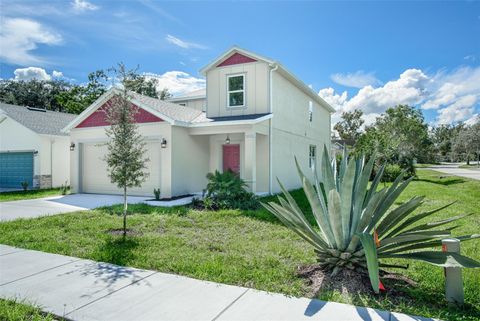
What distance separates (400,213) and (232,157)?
11.1m

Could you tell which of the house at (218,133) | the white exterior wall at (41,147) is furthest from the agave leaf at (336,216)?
the white exterior wall at (41,147)

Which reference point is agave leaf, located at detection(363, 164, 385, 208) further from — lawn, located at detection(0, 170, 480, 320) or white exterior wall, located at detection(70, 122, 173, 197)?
white exterior wall, located at detection(70, 122, 173, 197)

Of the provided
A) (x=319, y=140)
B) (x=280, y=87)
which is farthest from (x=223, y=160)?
(x=319, y=140)

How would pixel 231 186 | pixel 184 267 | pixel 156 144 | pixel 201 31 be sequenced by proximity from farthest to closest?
pixel 156 144, pixel 201 31, pixel 231 186, pixel 184 267

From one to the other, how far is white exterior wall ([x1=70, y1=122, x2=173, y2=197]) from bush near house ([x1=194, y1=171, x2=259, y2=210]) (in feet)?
7.41

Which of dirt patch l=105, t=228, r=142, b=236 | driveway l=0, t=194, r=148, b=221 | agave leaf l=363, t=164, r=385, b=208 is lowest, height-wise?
dirt patch l=105, t=228, r=142, b=236

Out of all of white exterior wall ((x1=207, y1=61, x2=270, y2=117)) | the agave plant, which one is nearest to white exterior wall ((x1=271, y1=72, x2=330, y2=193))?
white exterior wall ((x1=207, y1=61, x2=270, y2=117))

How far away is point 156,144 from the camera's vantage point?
13273mm

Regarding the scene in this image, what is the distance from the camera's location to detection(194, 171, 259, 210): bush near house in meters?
10.6

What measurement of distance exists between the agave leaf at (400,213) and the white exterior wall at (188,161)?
976 centimetres

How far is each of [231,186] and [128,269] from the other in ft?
21.0

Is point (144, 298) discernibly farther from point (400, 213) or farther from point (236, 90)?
point (236, 90)

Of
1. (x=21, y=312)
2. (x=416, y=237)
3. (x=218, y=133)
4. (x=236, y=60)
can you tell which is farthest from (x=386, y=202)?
(x=236, y=60)

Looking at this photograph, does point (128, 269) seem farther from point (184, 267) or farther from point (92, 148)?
point (92, 148)
